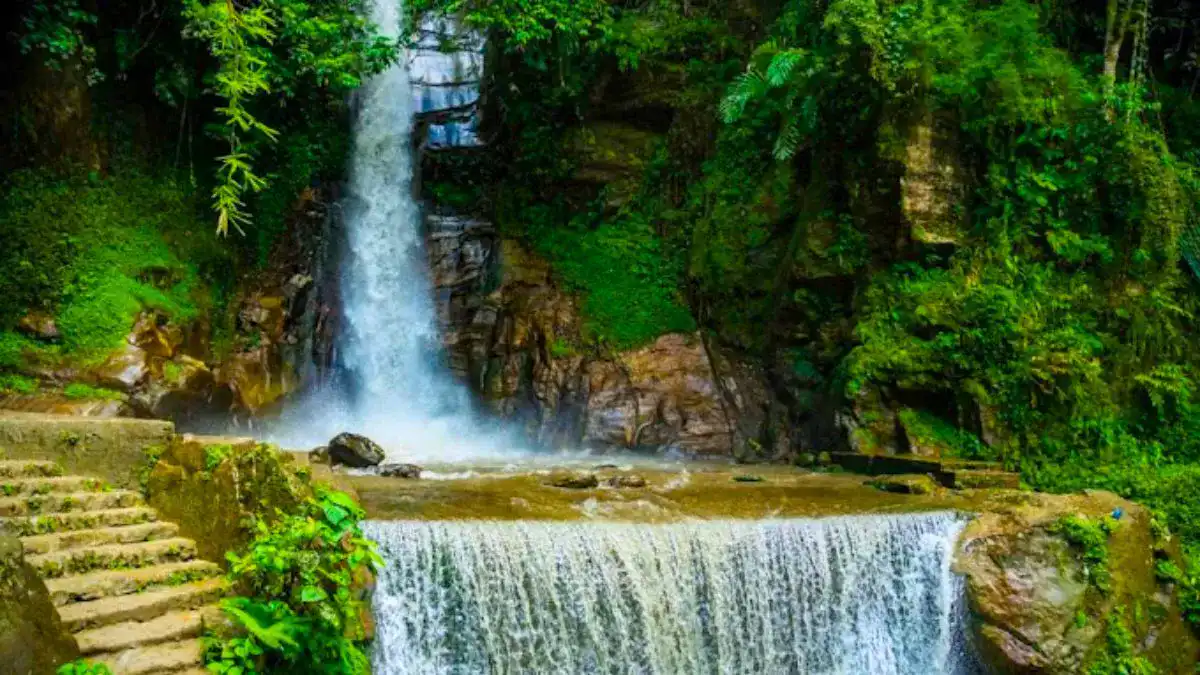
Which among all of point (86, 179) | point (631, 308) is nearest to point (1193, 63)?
point (631, 308)

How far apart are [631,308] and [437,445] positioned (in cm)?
366

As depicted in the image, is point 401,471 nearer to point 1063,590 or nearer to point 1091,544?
point 1063,590

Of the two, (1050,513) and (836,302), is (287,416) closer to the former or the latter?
(836,302)

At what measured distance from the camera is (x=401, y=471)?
970 cm

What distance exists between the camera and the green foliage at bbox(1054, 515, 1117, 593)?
7371 millimetres

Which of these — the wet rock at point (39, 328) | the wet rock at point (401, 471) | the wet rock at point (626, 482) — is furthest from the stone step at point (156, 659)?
the wet rock at point (39, 328)

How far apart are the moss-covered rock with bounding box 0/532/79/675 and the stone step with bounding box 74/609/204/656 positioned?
30cm

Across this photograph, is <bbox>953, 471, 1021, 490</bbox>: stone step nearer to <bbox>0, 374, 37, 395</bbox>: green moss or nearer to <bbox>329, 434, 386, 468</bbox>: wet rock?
<bbox>329, 434, 386, 468</bbox>: wet rock

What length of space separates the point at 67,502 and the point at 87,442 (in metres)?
0.58

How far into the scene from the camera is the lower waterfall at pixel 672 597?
6.74 m

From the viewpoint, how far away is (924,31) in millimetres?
11258

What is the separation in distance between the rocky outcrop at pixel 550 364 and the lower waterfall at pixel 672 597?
195 inches

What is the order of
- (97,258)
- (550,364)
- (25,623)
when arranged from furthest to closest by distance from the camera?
1. (550,364)
2. (97,258)
3. (25,623)

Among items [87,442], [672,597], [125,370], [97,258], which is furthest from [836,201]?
[97,258]
